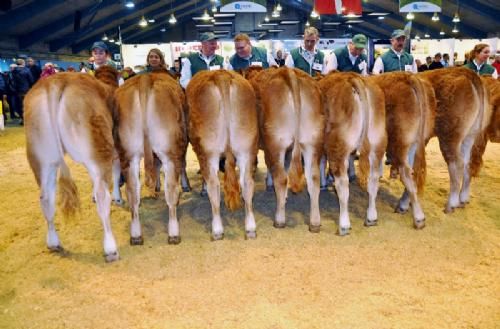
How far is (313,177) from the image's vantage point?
471 centimetres

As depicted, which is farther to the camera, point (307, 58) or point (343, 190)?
point (307, 58)

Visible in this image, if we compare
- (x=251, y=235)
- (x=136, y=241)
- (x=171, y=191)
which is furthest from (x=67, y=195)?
(x=251, y=235)

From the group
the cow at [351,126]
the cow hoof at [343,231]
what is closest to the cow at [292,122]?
the cow at [351,126]

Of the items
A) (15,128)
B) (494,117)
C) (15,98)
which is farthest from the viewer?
(15,98)

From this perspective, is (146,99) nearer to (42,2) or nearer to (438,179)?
(438,179)

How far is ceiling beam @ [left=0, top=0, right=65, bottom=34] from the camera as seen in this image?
20.4 m

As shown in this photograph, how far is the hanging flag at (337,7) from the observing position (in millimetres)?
14773

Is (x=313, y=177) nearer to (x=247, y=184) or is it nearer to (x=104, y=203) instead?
(x=247, y=184)

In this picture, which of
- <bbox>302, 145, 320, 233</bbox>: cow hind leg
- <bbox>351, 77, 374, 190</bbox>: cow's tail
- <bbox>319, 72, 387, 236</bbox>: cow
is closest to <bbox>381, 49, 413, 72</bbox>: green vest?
<bbox>319, 72, 387, 236</bbox>: cow

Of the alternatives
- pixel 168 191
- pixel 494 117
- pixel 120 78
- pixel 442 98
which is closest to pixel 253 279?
pixel 168 191

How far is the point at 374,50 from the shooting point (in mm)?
15656

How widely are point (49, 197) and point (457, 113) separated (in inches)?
192

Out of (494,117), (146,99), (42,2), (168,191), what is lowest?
(168,191)

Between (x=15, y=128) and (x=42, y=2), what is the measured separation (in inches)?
355
